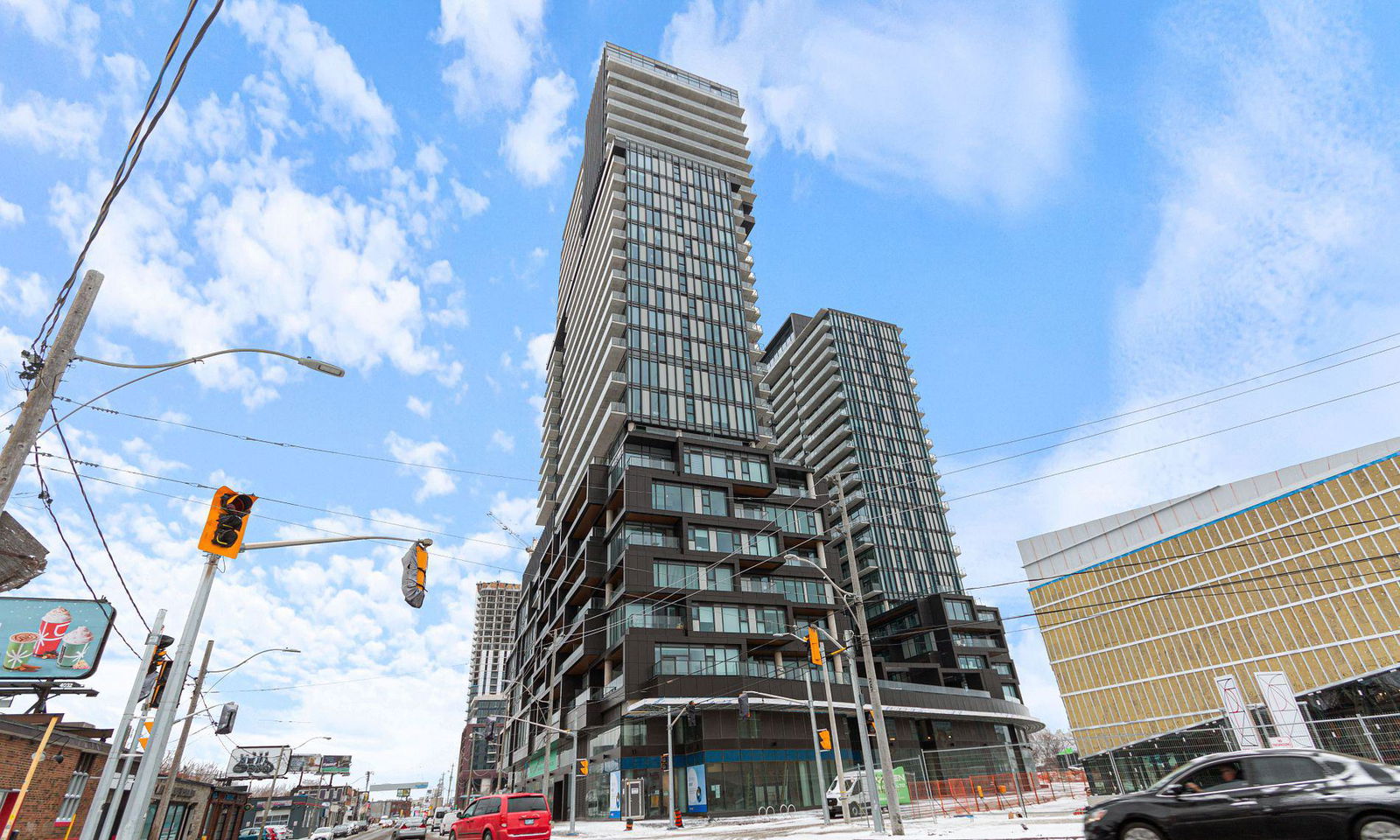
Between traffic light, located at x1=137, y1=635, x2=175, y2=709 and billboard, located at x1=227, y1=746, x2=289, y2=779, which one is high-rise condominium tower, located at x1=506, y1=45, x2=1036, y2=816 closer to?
billboard, located at x1=227, y1=746, x2=289, y2=779

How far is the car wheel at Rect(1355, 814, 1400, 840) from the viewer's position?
832 centimetres

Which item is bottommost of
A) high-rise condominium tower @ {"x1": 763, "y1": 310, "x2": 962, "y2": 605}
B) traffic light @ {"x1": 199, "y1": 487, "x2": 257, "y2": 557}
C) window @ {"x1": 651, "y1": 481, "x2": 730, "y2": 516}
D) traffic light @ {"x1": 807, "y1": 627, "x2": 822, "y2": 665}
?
traffic light @ {"x1": 199, "y1": 487, "x2": 257, "y2": 557}

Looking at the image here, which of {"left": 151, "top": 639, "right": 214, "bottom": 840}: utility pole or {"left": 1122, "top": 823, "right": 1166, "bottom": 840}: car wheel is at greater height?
{"left": 151, "top": 639, "right": 214, "bottom": 840}: utility pole

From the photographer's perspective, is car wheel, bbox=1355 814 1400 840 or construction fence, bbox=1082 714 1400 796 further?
construction fence, bbox=1082 714 1400 796

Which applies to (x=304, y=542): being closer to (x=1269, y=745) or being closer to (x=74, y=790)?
(x=74, y=790)

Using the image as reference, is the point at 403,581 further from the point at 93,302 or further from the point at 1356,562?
the point at 1356,562

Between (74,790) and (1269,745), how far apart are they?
144 feet

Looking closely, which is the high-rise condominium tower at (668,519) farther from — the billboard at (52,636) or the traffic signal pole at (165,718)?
the traffic signal pole at (165,718)

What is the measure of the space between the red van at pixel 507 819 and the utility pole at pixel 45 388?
16.3 m

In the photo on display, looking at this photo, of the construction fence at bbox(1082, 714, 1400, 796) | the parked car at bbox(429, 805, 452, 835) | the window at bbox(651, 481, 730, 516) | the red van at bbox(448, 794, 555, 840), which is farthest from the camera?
the window at bbox(651, 481, 730, 516)

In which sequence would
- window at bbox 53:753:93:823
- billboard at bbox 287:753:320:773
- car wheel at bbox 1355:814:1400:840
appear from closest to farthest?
car wheel at bbox 1355:814:1400:840 < window at bbox 53:753:93:823 < billboard at bbox 287:753:320:773

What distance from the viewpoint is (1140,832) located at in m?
10.1

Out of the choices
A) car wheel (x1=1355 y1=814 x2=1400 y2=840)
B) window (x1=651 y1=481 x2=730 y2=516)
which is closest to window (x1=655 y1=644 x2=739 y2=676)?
window (x1=651 y1=481 x2=730 y2=516)

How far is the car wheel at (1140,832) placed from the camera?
9945 millimetres
